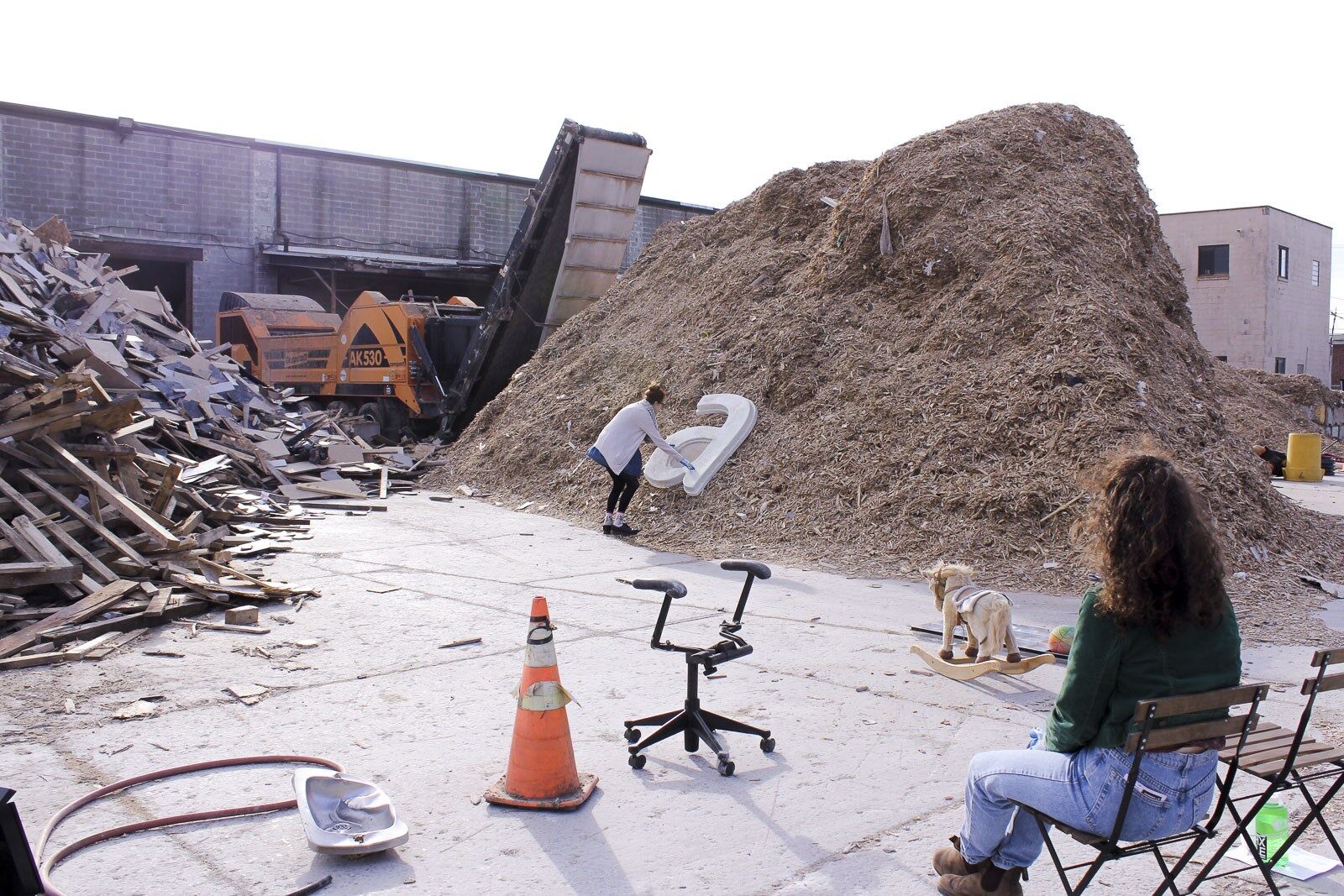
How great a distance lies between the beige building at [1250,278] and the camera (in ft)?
130

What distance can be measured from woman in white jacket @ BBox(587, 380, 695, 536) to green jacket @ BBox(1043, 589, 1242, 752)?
844cm

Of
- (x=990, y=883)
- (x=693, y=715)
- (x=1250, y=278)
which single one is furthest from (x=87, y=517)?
(x=1250, y=278)

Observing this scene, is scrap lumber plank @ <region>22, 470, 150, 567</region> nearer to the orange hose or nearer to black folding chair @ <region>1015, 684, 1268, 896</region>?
the orange hose

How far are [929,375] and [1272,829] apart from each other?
818 cm

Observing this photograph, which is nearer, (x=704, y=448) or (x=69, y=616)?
(x=69, y=616)

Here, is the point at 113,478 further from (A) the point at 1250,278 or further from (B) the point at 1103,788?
(A) the point at 1250,278

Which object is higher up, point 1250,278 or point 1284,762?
point 1250,278

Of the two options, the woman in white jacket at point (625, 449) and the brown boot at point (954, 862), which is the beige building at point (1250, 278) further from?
the brown boot at point (954, 862)

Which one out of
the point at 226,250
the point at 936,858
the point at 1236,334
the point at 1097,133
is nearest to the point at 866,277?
the point at 1097,133

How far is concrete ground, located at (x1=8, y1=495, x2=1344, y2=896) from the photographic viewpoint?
151 inches

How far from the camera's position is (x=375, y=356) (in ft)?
63.3

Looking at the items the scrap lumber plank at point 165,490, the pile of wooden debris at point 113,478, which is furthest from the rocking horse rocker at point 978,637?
the scrap lumber plank at point 165,490

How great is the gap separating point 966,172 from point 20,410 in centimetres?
1069

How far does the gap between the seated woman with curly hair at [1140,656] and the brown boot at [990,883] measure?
415 mm
